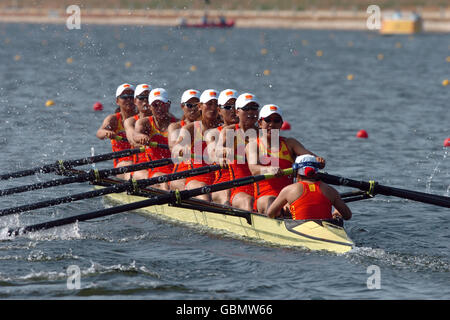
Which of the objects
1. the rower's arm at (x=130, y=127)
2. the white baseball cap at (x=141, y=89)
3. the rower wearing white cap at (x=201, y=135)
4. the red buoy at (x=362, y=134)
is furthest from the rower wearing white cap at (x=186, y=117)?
the red buoy at (x=362, y=134)

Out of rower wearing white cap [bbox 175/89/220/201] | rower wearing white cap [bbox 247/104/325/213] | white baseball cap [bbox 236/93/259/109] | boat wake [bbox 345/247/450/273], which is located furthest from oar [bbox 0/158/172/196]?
boat wake [bbox 345/247/450/273]

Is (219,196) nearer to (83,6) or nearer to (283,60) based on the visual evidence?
(283,60)

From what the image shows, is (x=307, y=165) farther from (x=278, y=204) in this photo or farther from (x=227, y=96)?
(x=227, y=96)

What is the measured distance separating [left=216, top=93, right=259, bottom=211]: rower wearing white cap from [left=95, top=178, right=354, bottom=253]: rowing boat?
27cm

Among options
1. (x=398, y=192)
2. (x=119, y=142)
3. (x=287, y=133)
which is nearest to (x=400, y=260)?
(x=398, y=192)

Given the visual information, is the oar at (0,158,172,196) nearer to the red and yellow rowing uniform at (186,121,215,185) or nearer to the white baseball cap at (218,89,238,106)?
the red and yellow rowing uniform at (186,121,215,185)

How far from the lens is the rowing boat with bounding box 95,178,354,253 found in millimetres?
10617

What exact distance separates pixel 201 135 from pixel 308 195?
336 centimetres

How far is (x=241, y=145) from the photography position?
12.0 meters

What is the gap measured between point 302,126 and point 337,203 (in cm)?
1382

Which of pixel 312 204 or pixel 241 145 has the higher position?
pixel 241 145

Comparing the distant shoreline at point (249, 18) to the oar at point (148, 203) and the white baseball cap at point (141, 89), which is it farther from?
the oar at point (148, 203)

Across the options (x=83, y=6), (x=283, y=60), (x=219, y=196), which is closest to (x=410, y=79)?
(x=283, y=60)

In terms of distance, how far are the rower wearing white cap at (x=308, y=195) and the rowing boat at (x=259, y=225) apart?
13 cm
